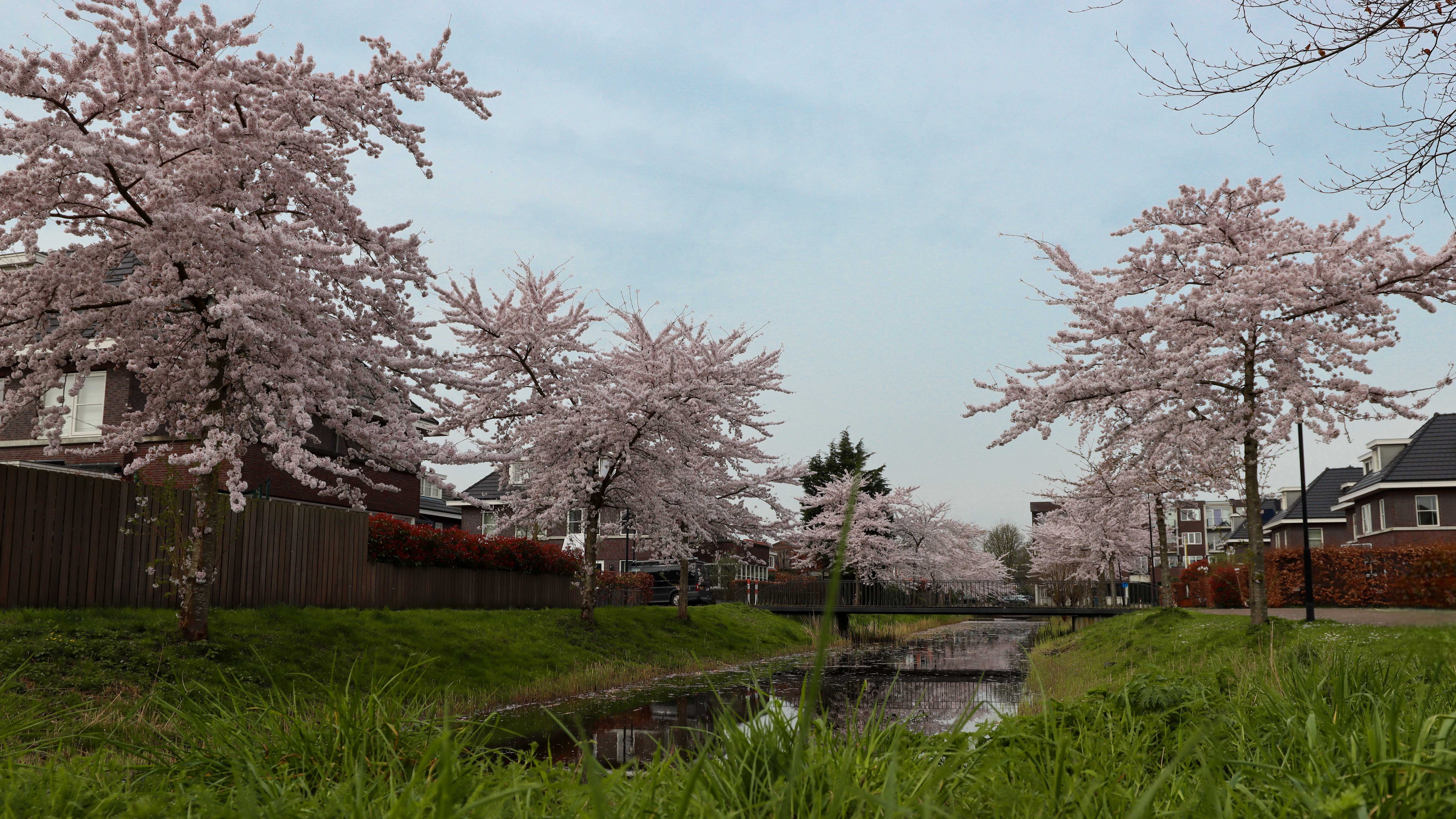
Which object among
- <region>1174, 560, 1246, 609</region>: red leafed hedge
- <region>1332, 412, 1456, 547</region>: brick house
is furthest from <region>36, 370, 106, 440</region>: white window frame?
<region>1332, 412, 1456, 547</region>: brick house

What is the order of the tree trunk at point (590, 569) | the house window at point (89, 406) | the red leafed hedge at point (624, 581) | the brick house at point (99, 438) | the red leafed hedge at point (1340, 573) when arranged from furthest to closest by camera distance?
the red leafed hedge at point (624, 581)
the red leafed hedge at point (1340, 573)
the house window at point (89, 406)
the brick house at point (99, 438)
the tree trunk at point (590, 569)

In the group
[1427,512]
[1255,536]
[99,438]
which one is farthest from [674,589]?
[1427,512]

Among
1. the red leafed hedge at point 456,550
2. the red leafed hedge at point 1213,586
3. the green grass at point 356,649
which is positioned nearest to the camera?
the green grass at point 356,649

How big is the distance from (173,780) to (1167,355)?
625 inches

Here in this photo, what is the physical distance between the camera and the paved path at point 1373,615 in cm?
652

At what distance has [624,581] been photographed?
3494 centimetres

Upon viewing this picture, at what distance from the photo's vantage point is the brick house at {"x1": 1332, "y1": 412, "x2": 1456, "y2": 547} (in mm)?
37969

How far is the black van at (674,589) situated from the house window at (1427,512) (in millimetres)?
29020

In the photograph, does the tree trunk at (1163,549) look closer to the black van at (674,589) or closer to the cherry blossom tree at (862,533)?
the cherry blossom tree at (862,533)

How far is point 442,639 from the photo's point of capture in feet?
53.8

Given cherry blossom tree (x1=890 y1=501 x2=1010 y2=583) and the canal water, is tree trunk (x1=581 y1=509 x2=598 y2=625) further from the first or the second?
cherry blossom tree (x1=890 y1=501 x2=1010 y2=583)

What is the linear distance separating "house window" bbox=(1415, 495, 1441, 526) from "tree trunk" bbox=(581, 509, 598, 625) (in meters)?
35.0

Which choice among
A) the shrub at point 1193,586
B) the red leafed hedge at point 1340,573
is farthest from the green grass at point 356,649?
the shrub at point 1193,586

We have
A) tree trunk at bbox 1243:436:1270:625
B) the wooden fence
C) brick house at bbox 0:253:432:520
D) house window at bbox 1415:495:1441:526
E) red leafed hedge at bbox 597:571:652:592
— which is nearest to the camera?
the wooden fence
